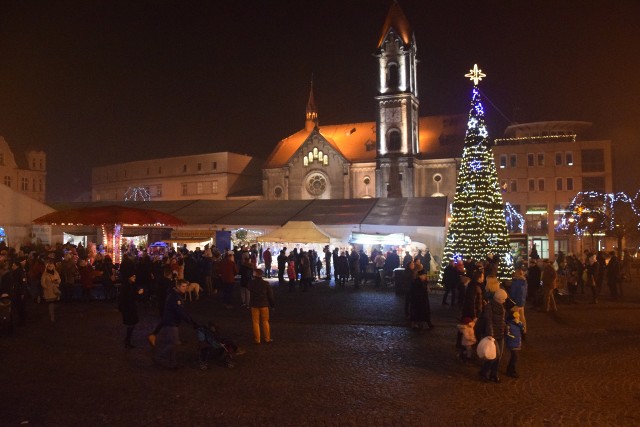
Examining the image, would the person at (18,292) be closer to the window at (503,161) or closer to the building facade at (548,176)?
the building facade at (548,176)

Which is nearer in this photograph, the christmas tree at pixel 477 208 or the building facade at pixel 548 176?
the christmas tree at pixel 477 208

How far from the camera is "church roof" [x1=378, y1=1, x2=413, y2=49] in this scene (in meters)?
54.6

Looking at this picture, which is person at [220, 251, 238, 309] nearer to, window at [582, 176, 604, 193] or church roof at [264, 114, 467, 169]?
church roof at [264, 114, 467, 169]

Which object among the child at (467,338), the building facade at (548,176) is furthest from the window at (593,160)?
the child at (467,338)

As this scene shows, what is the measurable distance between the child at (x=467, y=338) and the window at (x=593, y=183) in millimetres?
50194

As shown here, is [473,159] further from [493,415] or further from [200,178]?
[200,178]

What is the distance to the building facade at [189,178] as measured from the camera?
6962 centimetres

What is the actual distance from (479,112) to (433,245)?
834 cm

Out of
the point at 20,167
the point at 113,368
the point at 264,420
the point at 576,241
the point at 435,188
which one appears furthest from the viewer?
the point at 20,167

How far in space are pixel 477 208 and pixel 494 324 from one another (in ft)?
45.2

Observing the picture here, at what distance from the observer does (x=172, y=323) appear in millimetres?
9648

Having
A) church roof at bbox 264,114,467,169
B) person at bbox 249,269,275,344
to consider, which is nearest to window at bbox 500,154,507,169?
church roof at bbox 264,114,467,169

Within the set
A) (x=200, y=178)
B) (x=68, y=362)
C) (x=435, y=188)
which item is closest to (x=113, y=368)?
(x=68, y=362)

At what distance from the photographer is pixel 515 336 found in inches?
347
